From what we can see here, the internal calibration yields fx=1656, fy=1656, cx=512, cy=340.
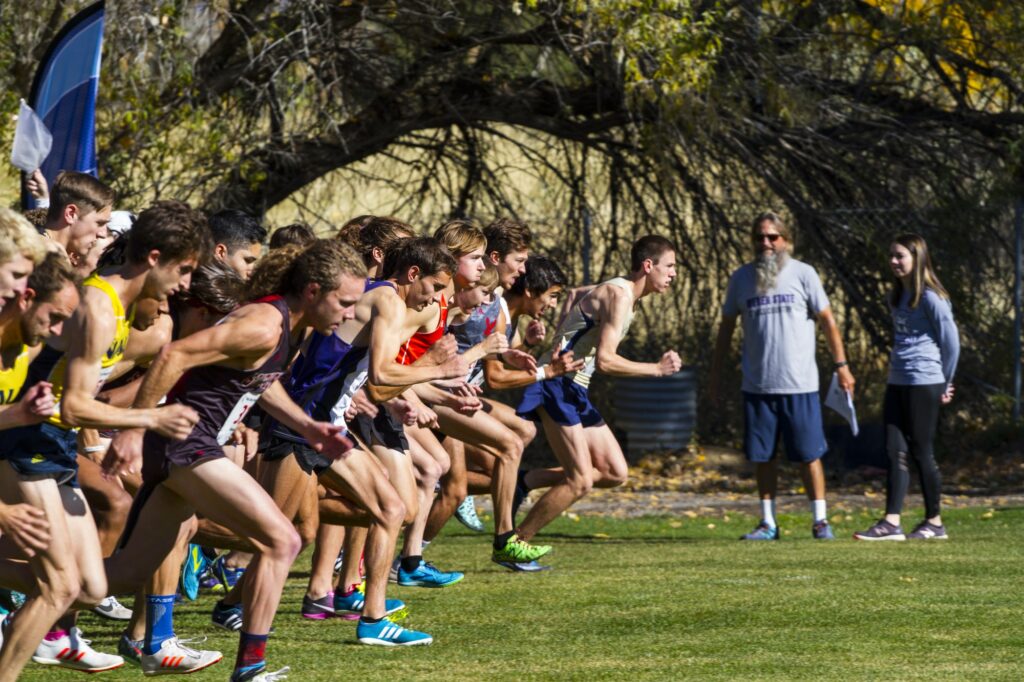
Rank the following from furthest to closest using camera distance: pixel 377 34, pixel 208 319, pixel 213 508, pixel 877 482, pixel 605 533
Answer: pixel 877 482 < pixel 377 34 < pixel 605 533 < pixel 208 319 < pixel 213 508

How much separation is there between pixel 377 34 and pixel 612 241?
3159 mm

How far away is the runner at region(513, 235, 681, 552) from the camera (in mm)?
9328

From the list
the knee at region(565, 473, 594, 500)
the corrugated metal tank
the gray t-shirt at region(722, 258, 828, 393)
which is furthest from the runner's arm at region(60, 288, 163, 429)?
the corrugated metal tank

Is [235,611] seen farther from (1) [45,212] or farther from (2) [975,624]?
(2) [975,624]

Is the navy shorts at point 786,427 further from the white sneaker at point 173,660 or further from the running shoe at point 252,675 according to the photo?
the running shoe at point 252,675

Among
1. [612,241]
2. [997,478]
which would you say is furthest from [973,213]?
[612,241]

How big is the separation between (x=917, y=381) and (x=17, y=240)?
22.8 feet

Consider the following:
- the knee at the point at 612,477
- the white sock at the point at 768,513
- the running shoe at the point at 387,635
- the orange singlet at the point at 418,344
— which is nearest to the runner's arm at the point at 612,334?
the knee at the point at 612,477

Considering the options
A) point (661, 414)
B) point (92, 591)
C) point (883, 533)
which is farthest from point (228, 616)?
point (661, 414)

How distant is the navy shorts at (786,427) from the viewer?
1067 cm

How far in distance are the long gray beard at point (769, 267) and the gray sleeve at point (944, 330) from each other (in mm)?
960

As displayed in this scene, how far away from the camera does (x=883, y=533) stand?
10414mm

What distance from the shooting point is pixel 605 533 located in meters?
11.4

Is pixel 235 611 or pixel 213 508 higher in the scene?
pixel 213 508
